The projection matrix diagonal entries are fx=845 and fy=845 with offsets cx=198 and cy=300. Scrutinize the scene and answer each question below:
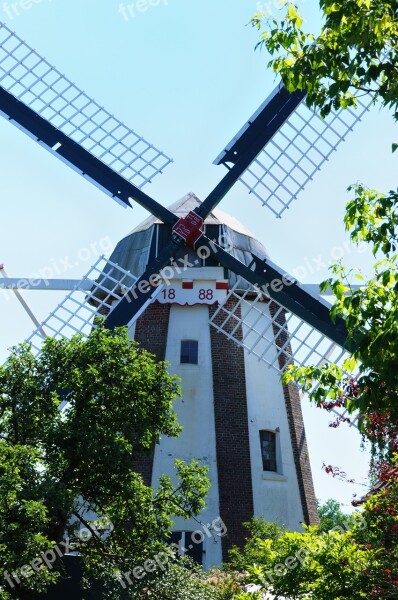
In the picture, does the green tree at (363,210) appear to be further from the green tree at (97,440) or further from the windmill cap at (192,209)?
the windmill cap at (192,209)

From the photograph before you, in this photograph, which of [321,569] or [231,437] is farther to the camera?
[231,437]

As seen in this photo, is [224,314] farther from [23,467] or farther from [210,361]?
[23,467]

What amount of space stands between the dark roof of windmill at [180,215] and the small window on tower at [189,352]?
1672 mm

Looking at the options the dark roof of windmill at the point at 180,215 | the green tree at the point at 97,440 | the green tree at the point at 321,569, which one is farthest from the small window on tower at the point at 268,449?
the green tree at the point at 321,569

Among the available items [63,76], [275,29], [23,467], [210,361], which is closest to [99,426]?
[23,467]

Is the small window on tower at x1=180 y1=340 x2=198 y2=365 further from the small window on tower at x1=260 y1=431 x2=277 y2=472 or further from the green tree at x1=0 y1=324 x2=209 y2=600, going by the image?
the green tree at x1=0 y1=324 x2=209 y2=600

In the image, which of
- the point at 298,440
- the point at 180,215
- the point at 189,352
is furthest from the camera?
the point at 189,352

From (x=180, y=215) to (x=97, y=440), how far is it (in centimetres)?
815

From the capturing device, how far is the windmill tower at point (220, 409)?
17.6 m

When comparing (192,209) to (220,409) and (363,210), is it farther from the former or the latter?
(363,210)

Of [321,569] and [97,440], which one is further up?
[97,440]

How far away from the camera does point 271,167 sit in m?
18.0

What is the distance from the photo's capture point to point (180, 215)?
18438mm

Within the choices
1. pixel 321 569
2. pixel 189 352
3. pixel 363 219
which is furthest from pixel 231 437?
pixel 363 219
